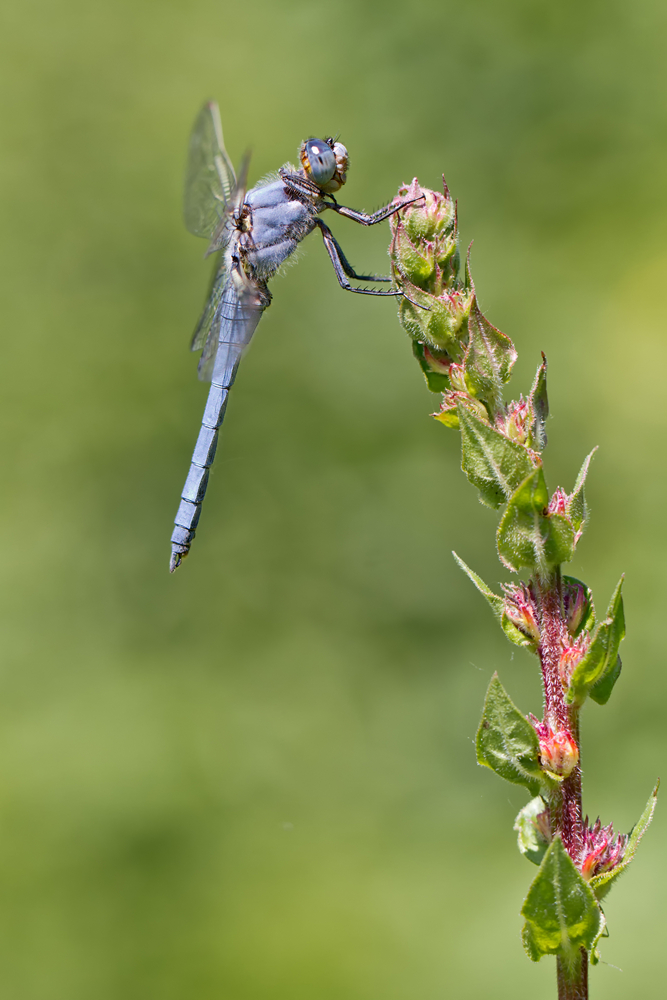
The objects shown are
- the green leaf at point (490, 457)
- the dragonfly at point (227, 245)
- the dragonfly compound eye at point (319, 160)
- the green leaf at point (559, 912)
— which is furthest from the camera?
the dragonfly at point (227, 245)

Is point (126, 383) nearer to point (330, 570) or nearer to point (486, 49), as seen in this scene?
point (330, 570)

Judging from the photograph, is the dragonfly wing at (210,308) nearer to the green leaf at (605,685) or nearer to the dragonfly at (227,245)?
the dragonfly at (227,245)

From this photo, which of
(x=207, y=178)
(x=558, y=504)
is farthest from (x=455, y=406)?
(x=207, y=178)

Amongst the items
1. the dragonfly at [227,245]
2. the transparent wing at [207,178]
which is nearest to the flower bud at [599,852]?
the dragonfly at [227,245]

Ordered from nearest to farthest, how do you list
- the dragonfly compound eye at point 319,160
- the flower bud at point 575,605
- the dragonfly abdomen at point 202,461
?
the flower bud at point 575,605
the dragonfly compound eye at point 319,160
the dragonfly abdomen at point 202,461

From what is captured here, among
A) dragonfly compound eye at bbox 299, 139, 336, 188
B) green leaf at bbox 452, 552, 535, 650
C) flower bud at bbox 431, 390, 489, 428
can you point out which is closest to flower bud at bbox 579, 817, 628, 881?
green leaf at bbox 452, 552, 535, 650

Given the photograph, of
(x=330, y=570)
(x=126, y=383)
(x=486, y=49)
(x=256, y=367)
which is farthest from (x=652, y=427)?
(x=126, y=383)

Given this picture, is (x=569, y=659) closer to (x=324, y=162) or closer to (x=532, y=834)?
(x=532, y=834)

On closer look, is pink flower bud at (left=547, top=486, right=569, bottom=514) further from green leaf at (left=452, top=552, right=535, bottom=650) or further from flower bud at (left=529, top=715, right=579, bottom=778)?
flower bud at (left=529, top=715, right=579, bottom=778)
